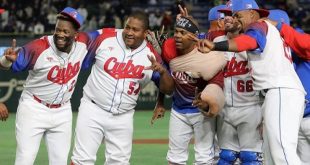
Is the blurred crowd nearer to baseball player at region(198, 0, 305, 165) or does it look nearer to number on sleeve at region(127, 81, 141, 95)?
number on sleeve at region(127, 81, 141, 95)

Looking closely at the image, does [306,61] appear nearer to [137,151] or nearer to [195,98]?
[195,98]

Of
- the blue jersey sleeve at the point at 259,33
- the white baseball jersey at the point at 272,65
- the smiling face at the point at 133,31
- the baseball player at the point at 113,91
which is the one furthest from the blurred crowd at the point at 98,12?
the blue jersey sleeve at the point at 259,33

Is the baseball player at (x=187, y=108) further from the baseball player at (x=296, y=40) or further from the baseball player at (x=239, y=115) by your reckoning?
the baseball player at (x=296, y=40)

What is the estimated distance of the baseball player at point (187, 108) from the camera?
31.0ft

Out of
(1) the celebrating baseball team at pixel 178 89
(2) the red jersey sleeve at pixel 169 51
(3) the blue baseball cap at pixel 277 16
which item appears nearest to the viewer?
(1) the celebrating baseball team at pixel 178 89

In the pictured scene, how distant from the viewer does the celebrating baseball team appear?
27.6 ft

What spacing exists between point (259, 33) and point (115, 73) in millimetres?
1985

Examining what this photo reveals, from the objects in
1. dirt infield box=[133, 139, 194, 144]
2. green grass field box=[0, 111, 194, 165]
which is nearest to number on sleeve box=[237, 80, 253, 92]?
green grass field box=[0, 111, 194, 165]

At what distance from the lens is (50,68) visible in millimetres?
8906

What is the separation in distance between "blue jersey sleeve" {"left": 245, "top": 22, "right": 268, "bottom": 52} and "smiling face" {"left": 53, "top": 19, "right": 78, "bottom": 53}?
2.11 metres

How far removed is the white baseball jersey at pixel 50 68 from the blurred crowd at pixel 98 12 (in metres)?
14.2

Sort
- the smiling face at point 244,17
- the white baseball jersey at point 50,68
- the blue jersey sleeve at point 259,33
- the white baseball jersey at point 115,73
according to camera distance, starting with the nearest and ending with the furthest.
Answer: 1. the blue jersey sleeve at point 259,33
2. the smiling face at point 244,17
3. the white baseball jersey at point 50,68
4. the white baseball jersey at point 115,73

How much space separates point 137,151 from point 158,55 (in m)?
4.45

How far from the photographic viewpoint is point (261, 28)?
26.7 feet
